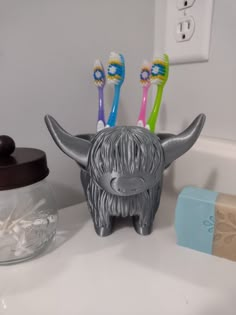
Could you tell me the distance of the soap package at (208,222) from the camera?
28 centimetres

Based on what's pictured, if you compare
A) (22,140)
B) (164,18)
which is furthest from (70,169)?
(164,18)

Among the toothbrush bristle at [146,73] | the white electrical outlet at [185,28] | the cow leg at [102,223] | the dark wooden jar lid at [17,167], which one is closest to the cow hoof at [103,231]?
the cow leg at [102,223]

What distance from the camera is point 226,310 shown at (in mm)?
224

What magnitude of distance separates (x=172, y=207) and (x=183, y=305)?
0.21 meters

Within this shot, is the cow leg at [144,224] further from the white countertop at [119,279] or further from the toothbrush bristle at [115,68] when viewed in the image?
the toothbrush bristle at [115,68]

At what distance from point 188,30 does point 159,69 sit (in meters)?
0.13

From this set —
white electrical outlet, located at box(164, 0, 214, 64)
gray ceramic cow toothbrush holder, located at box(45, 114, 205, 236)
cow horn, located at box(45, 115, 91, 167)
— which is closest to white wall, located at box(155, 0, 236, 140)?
white electrical outlet, located at box(164, 0, 214, 64)

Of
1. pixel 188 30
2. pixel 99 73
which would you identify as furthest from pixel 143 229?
pixel 188 30

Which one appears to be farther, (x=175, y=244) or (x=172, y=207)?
(x=172, y=207)

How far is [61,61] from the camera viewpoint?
407 mm

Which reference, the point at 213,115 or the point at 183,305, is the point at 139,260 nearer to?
the point at 183,305

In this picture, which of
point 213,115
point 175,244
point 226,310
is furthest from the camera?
point 213,115

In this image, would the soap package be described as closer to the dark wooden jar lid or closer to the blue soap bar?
the blue soap bar

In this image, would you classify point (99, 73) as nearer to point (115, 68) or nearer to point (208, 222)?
point (115, 68)
